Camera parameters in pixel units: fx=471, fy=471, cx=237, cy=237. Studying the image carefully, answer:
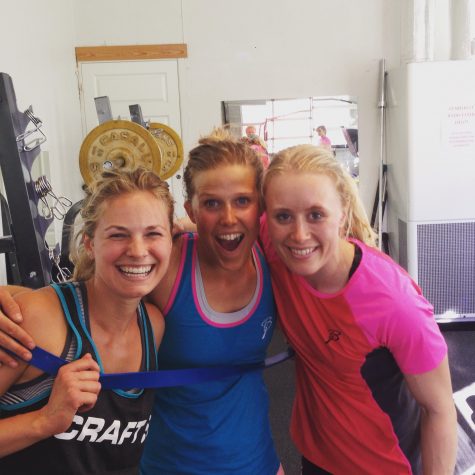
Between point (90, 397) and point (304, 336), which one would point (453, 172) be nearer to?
point (304, 336)

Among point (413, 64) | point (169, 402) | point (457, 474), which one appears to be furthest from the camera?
point (413, 64)

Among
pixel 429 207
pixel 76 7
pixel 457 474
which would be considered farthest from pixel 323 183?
pixel 76 7

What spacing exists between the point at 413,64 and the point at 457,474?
10.6 feet

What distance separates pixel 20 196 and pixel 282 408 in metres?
2.06

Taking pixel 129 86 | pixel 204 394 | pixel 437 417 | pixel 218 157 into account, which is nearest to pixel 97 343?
pixel 204 394

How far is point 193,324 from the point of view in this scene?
1.17 m

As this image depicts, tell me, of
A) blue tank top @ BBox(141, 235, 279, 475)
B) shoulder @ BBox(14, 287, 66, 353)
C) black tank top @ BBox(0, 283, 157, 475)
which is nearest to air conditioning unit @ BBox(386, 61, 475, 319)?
blue tank top @ BBox(141, 235, 279, 475)

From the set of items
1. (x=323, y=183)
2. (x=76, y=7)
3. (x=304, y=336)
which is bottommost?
(x=304, y=336)

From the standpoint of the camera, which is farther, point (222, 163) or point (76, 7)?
point (76, 7)

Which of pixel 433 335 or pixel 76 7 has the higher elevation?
pixel 76 7

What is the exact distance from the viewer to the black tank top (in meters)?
0.98

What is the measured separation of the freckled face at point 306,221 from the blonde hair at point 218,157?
129 mm

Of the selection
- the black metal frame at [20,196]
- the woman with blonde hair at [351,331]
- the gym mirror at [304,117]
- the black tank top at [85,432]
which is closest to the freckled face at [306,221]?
the woman with blonde hair at [351,331]

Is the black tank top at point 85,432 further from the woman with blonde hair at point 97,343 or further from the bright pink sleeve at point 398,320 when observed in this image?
the bright pink sleeve at point 398,320
